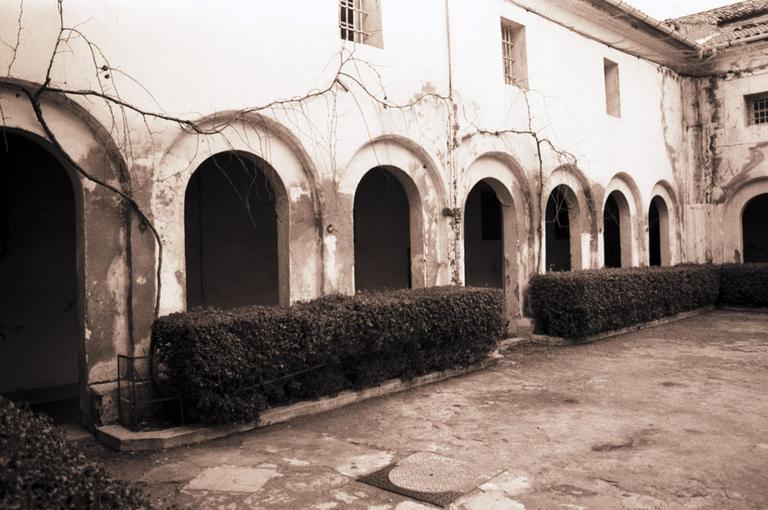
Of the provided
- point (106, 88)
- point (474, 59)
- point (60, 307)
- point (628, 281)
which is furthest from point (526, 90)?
point (60, 307)

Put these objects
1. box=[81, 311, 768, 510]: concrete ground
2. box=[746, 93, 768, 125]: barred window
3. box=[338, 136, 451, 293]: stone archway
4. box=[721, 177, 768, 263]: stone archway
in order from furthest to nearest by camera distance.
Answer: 1. box=[721, 177, 768, 263]: stone archway
2. box=[746, 93, 768, 125]: barred window
3. box=[338, 136, 451, 293]: stone archway
4. box=[81, 311, 768, 510]: concrete ground

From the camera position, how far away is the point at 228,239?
11.1 metres

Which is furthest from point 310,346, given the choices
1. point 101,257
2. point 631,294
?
point 631,294

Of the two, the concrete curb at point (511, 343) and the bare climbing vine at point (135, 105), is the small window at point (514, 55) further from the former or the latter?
the concrete curb at point (511, 343)

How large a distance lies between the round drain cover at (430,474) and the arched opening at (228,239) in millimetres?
5491

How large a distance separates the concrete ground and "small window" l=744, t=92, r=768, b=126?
411 inches

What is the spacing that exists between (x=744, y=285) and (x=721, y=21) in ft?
28.5

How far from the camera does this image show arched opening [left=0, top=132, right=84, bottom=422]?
8.20 m

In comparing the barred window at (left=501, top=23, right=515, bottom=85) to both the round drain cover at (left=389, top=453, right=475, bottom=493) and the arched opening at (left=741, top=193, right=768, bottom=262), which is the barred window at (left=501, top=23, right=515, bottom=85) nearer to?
the round drain cover at (left=389, top=453, right=475, bottom=493)

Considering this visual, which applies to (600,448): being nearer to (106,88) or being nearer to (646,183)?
(106,88)

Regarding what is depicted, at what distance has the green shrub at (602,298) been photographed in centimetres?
1166

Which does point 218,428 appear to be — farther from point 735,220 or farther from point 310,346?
point 735,220

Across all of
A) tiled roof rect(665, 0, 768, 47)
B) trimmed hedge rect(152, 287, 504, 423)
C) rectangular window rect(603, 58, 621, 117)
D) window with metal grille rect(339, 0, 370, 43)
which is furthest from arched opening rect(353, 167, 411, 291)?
tiled roof rect(665, 0, 768, 47)

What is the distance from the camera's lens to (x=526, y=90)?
40.8 ft
